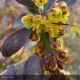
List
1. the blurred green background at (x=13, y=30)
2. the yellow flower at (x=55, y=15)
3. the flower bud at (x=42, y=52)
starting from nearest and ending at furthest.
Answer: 1. the yellow flower at (x=55, y=15)
2. the flower bud at (x=42, y=52)
3. the blurred green background at (x=13, y=30)

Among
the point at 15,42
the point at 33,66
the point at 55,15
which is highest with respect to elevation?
the point at 55,15

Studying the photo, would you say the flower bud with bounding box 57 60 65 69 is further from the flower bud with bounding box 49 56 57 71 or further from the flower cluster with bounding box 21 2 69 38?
the flower cluster with bounding box 21 2 69 38

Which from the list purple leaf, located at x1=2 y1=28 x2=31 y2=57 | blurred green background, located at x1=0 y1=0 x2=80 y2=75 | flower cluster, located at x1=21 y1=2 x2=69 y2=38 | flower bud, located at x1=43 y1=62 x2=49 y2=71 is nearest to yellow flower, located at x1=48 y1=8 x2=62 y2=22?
flower cluster, located at x1=21 y1=2 x2=69 y2=38

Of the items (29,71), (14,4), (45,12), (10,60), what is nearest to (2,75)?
(29,71)

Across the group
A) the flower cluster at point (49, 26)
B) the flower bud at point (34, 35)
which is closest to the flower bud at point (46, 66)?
the flower cluster at point (49, 26)

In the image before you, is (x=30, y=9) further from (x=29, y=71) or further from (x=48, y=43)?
(x=29, y=71)


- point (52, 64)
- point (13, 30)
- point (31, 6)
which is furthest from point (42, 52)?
point (13, 30)

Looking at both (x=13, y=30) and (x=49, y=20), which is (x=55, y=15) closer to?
(x=49, y=20)

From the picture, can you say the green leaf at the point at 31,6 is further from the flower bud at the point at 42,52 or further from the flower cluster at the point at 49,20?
the flower bud at the point at 42,52
